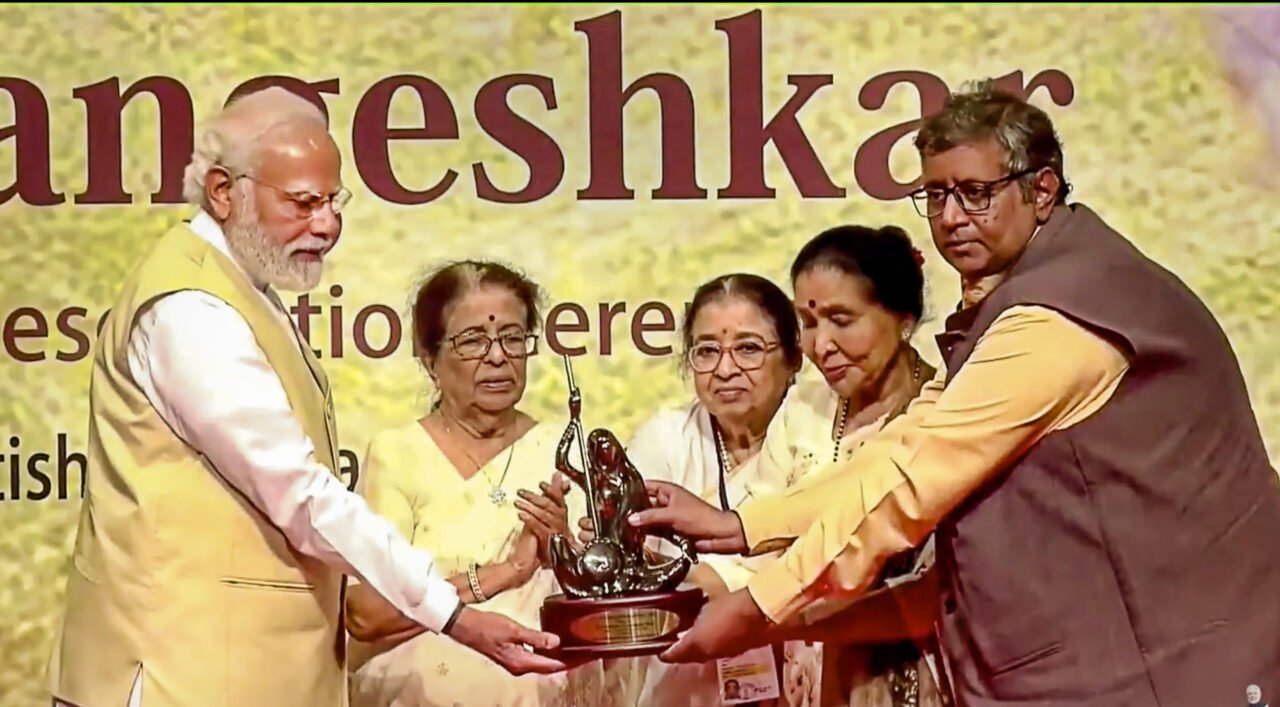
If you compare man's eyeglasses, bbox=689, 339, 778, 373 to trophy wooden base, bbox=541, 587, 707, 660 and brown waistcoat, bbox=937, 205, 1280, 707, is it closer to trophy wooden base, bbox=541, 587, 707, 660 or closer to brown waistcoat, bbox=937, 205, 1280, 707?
trophy wooden base, bbox=541, 587, 707, 660

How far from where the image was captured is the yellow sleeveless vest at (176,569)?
7.86 feet

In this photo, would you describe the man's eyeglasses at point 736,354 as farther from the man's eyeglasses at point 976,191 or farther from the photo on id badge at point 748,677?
the man's eyeglasses at point 976,191

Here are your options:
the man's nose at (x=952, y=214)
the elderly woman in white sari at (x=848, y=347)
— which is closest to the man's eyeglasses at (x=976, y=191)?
the man's nose at (x=952, y=214)

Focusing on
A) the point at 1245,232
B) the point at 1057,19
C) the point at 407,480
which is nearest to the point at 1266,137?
the point at 1245,232

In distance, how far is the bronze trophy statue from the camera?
2.78 meters

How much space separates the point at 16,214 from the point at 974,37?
1.96 m

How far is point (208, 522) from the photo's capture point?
2.42m

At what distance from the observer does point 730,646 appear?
275cm

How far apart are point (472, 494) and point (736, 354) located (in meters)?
0.58

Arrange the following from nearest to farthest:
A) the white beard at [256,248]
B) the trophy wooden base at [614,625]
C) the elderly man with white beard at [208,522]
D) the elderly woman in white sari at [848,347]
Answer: the elderly man with white beard at [208,522], the white beard at [256,248], the trophy wooden base at [614,625], the elderly woman in white sari at [848,347]

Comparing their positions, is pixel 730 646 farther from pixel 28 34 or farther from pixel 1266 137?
pixel 28 34

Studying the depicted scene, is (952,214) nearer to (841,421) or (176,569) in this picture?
(841,421)

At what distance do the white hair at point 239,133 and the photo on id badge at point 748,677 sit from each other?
4.26 ft

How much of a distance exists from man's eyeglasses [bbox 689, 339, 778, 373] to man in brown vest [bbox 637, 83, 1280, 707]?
0.68 metres
